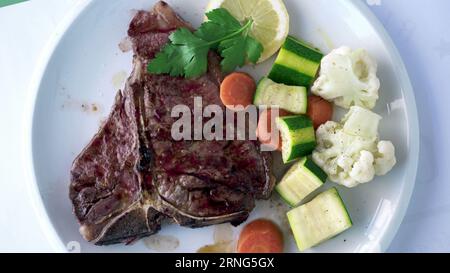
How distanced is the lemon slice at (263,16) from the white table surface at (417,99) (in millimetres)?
728

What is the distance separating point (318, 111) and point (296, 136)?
0.99 feet

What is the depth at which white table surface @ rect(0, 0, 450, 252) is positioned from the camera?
4156 mm

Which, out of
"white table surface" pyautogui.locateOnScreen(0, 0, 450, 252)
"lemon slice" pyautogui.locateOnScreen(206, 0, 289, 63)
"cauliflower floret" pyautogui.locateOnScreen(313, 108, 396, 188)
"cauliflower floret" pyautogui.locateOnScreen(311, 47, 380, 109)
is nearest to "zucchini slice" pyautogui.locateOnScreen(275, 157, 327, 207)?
"cauliflower floret" pyautogui.locateOnScreen(313, 108, 396, 188)

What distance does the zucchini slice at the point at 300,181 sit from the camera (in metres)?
3.89

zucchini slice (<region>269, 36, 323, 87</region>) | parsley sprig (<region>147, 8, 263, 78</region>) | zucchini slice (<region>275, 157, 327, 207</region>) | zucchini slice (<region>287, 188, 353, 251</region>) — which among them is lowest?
zucchini slice (<region>287, 188, 353, 251</region>)

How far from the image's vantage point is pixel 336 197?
3.92 metres

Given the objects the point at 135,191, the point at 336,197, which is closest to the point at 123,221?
the point at 135,191

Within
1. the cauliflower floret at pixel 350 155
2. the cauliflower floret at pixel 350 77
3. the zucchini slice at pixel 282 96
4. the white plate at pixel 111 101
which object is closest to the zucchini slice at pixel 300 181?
the cauliflower floret at pixel 350 155

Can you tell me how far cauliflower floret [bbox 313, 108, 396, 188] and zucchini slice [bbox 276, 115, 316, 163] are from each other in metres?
0.08

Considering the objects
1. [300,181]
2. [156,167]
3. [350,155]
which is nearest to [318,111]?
[350,155]

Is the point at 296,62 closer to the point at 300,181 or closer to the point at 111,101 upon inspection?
the point at 300,181

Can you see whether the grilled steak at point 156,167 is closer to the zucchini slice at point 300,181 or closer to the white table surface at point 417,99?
the zucchini slice at point 300,181

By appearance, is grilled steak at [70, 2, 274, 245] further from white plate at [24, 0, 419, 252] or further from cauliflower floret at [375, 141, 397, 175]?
cauliflower floret at [375, 141, 397, 175]
